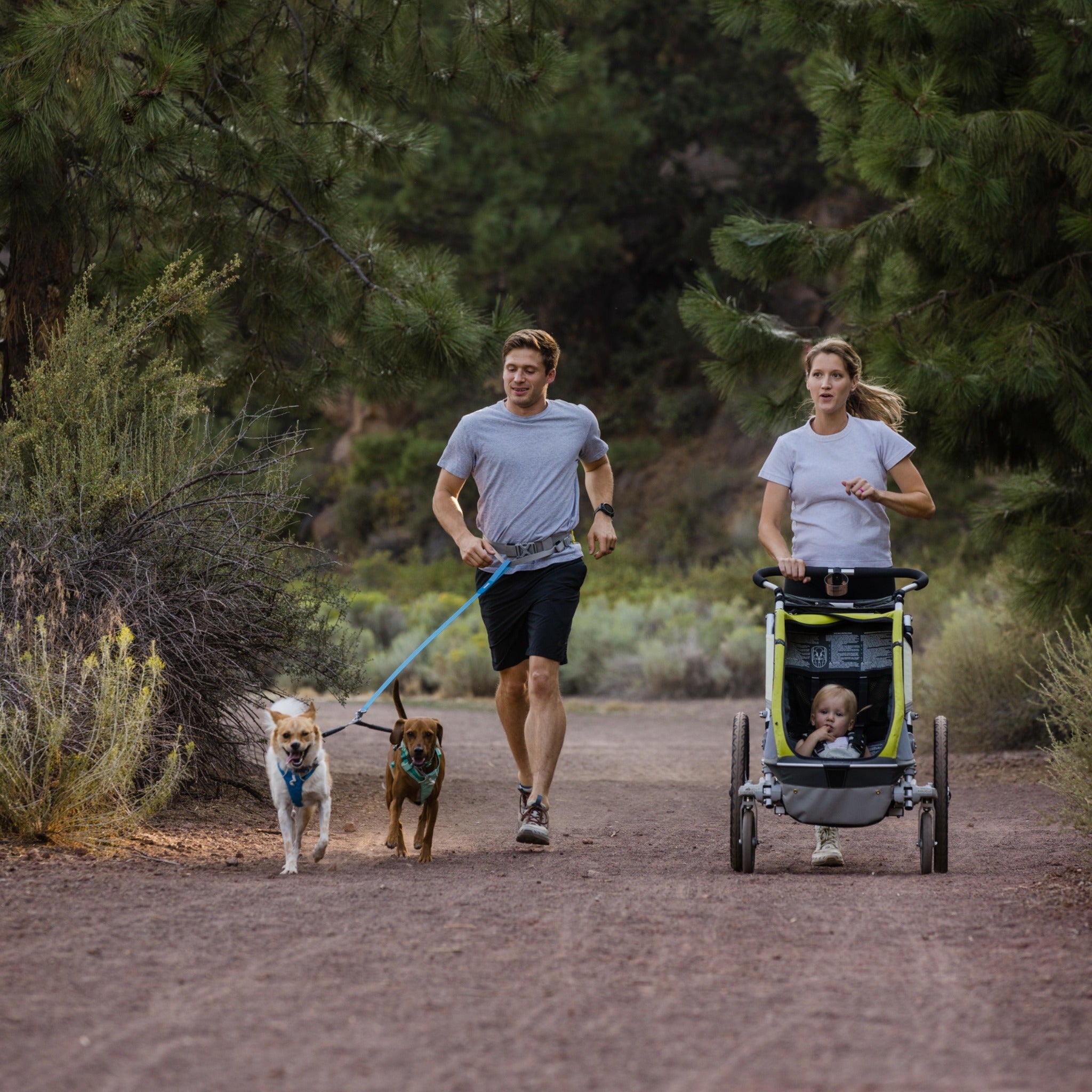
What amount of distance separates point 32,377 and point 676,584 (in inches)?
692

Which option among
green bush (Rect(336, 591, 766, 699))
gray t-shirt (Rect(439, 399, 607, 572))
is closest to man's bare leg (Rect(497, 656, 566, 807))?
gray t-shirt (Rect(439, 399, 607, 572))

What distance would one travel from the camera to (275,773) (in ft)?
19.4

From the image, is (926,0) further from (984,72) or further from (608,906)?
(608,906)

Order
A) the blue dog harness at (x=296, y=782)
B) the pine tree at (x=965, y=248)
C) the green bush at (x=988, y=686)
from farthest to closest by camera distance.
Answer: the green bush at (x=988, y=686) → the pine tree at (x=965, y=248) → the blue dog harness at (x=296, y=782)

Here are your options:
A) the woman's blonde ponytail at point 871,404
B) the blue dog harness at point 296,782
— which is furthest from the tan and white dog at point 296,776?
the woman's blonde ponytail at point 871,404

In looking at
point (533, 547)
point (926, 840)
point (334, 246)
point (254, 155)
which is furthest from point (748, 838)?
point (254, 155)

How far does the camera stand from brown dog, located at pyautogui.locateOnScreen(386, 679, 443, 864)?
6.21m

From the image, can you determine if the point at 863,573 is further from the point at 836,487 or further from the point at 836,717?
the point at 836,717

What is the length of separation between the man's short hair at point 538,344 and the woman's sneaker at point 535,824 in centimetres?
196

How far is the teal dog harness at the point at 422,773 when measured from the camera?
20.5 ft

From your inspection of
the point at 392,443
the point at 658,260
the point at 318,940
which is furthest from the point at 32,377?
the point at 658,260

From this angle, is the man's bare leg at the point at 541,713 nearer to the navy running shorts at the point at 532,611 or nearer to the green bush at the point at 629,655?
the navy running shorts at the point at 532,611

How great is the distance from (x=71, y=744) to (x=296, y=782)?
969 mm

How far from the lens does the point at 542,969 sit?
4.05m
